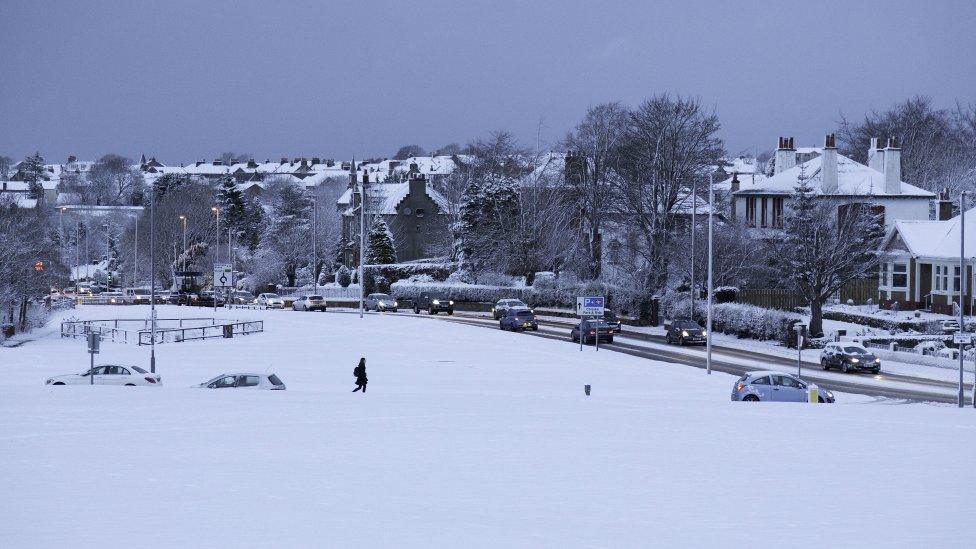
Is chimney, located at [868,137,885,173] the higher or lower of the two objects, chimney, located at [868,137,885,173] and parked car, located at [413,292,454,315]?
the higher

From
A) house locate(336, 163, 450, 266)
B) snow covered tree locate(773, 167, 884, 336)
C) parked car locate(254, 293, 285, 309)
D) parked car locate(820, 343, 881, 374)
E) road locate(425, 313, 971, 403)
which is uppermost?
house locate(336, 163, 450, 266)

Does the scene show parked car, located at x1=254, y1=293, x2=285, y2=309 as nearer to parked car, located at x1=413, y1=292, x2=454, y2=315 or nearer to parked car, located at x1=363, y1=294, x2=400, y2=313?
parked car, located at x1=363, y1=294, x2=400, y2=313

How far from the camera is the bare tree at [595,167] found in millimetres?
75438

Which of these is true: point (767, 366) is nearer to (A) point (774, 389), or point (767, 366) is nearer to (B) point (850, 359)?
(B) point (850, 359)

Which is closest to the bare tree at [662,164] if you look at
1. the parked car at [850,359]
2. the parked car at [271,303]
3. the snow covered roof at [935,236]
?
the snow covered roof at [935,236]

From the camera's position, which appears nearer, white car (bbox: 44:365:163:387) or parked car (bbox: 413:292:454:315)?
white car (bbox: 44:365:163:387)

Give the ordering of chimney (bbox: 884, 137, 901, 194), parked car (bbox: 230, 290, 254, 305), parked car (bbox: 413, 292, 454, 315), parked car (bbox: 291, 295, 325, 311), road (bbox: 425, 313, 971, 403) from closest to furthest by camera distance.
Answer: road (bbox: 425, 313, 971, 403) → chimney (bbox: 884, 137, 901, 194) → parked car (bbox: 413, 292, 454, 315) → parked car (bbox: 291, 295, 325, 311) → parked car (bbox: 230, 290, 254, 305)

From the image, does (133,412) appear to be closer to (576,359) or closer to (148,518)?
(148,518)

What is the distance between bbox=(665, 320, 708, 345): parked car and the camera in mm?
58109

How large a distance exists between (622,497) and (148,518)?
7.31 m

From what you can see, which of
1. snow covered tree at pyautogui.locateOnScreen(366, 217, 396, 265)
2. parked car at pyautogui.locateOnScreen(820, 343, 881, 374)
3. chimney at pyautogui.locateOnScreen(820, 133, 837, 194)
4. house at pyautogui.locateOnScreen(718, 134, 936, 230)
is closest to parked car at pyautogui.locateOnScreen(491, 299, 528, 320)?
house at pyautogui.locateOnScreen(718, 134, 936, 230)

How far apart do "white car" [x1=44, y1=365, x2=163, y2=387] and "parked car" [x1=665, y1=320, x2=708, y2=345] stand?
33.1 m

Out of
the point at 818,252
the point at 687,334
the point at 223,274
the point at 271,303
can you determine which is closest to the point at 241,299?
the point at 271,303

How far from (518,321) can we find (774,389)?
104 ft
